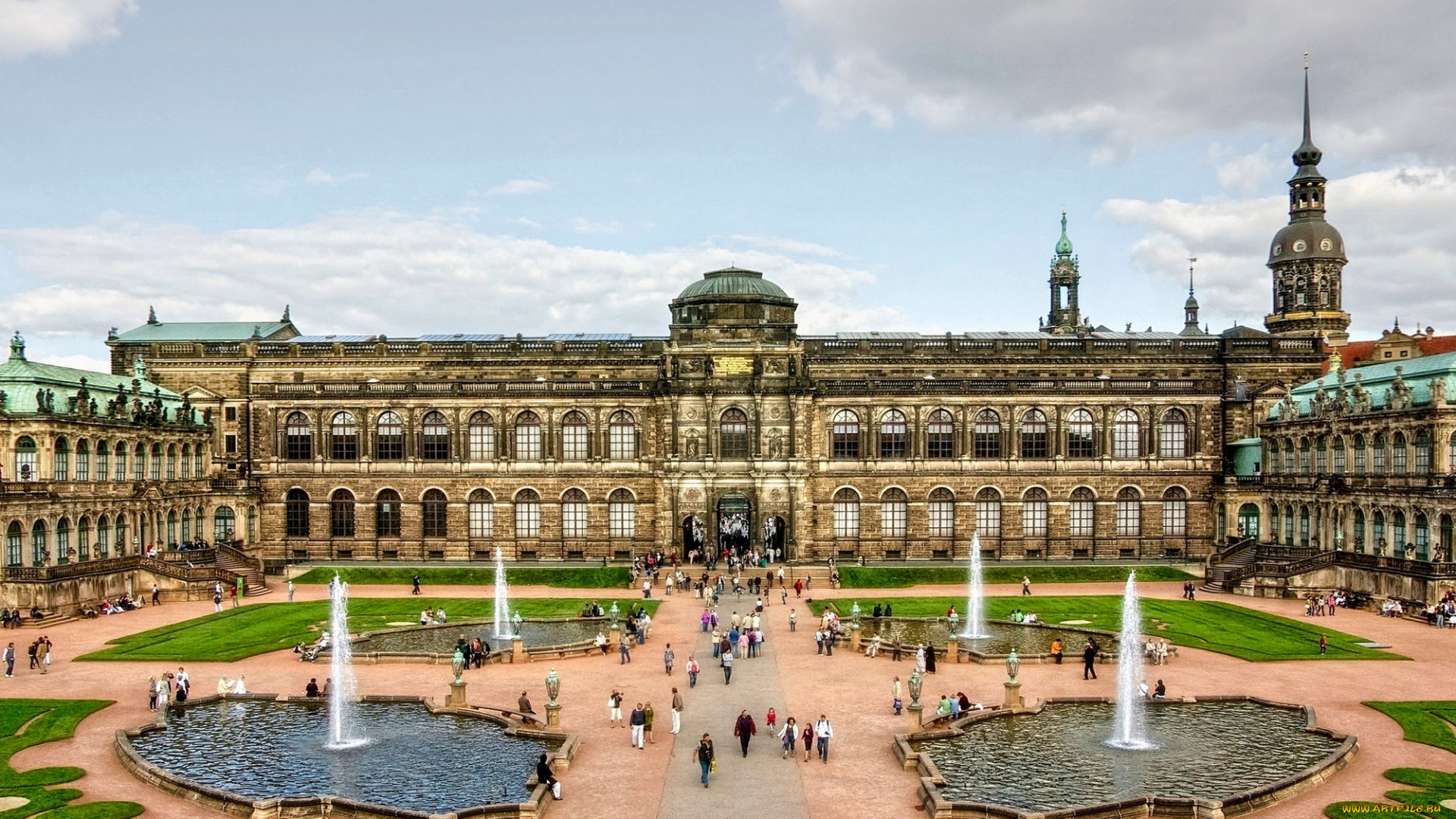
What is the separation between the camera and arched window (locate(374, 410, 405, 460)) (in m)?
79.8

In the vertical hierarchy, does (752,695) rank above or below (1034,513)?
below

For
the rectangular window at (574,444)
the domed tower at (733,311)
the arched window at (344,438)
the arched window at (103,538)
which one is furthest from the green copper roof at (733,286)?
the arched window at (103,538)

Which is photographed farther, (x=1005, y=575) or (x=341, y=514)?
(x=341, y=514)

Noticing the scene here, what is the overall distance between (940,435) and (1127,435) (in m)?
13.3

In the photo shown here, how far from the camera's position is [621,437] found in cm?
7975

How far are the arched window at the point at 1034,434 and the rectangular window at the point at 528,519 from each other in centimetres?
3456

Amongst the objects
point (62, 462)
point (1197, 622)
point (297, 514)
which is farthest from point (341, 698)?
point (297, 514)

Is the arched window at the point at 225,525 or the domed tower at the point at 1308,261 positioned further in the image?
the domed tower at the point at 1308,261

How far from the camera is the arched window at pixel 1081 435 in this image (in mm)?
78812

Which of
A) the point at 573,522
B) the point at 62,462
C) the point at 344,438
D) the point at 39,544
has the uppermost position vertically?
the point at 344,438

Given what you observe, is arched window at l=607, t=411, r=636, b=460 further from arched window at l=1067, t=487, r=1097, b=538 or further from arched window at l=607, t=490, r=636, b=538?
arched window at l=1067, t=487, r=1097, b=538

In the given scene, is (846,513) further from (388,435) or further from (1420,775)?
(1420,775)

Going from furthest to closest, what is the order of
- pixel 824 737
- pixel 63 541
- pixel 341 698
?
pixel 63 541 → pixel 341 698 → pixel 824 737

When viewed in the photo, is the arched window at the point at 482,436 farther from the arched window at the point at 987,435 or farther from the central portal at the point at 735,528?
the arched window at the point at 987,435
